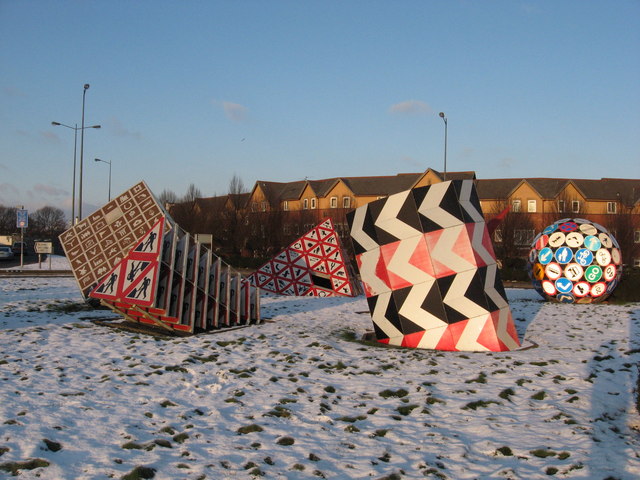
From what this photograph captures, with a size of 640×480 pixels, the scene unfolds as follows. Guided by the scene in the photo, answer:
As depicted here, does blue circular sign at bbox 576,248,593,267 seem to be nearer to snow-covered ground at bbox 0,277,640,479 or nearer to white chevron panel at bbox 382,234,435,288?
snow-covered ground at bbox 0,277,640,479

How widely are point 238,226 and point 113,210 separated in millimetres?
32918

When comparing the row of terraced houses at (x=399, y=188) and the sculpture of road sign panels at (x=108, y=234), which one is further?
the row of terraced houses at (x=399, y=188)

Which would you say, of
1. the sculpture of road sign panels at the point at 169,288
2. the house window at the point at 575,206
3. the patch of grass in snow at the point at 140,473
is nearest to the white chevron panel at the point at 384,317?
the sculpture of road sign panels at the point at 169,288

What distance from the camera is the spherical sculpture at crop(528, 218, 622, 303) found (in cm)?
1886

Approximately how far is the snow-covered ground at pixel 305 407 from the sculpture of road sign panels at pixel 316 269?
907cm

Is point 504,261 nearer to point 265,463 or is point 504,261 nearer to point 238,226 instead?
point 238,226

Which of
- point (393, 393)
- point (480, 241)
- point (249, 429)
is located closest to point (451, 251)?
point (480, 241)

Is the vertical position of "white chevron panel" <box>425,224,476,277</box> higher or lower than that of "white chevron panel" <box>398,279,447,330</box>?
higher

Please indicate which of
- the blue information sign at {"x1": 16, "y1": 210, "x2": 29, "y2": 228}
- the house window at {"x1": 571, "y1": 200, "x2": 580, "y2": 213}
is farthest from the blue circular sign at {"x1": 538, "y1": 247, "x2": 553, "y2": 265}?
the house window at {"x1": 571, "y1": 200, "x2": 580, "y2": 213}

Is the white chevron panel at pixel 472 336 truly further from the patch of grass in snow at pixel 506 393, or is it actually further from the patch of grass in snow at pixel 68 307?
the patch of grass in snow at pixel 68 307

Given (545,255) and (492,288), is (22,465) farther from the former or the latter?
(545,255)

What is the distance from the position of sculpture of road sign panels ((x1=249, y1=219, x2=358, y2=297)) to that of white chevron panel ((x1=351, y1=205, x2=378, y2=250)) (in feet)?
32.2

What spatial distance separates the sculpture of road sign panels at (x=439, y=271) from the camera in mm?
10758

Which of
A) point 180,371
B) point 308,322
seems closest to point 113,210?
point 308,322
